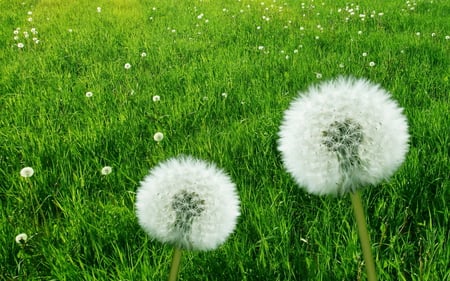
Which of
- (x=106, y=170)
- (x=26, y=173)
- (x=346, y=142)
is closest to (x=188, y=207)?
(x=346, y=142)

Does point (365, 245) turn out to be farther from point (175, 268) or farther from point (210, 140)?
point (210, 140)

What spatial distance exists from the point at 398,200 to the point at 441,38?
442cm

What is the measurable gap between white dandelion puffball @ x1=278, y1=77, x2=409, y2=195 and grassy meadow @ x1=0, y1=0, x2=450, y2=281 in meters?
0.70

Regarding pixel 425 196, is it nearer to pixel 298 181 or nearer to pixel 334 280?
pixel 334 280

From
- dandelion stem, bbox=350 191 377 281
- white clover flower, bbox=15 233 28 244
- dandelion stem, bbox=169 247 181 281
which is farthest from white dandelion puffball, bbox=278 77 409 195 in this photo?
white clover flower, bbox=15 233 28 244

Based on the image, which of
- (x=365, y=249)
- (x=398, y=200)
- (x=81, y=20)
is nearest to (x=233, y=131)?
(x=398, y=200)

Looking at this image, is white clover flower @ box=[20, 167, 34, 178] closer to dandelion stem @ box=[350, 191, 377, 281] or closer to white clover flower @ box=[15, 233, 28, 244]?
white clover flower @ box=[15, 233, 28, 244]

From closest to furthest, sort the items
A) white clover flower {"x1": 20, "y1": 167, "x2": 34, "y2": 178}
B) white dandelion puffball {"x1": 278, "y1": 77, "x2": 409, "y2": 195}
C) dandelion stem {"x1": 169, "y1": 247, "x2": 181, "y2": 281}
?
dandelion stem {"x1": 169, "y1": 247, "x2": 181, "y2": 281} → white dandelion puffball {"x1": 278, "y1": 77, "x2": 409, "y2": 195} → white clover flower {"x1": 20, "y1": 167, "x2": 34, "y2": 178}

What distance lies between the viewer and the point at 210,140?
3322mm

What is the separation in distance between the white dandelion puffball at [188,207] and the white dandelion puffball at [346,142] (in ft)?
0.85

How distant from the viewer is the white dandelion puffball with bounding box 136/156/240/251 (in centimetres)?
140

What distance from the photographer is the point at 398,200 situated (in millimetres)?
2457

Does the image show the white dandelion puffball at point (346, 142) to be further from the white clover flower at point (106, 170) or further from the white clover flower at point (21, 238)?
the white clover flower at point (106, 170)

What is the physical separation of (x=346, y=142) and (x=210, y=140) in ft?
6.84
